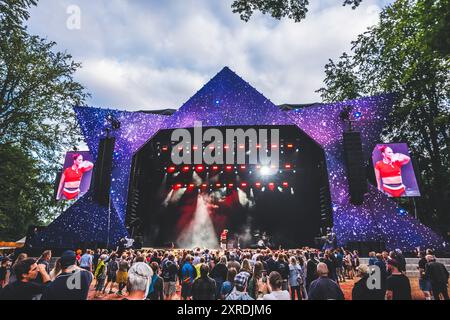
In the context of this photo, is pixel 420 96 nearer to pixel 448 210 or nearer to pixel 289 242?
pixel 448 210

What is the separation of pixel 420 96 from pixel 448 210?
9844mm

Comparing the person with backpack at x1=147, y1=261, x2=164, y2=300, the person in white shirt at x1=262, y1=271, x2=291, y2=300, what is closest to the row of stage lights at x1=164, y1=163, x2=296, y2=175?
the person with backpack at x1=147, y1=261, x2=164, y2=300

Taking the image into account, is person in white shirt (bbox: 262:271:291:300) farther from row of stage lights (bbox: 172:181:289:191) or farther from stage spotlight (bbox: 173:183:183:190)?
stage spotlight (bbox: 173:183:183:190)

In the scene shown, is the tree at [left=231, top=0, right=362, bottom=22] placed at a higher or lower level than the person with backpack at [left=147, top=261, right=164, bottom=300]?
higher

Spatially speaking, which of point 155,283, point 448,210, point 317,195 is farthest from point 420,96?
point 155,283

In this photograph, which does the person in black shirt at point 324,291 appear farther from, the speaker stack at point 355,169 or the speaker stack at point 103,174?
the speaker stack at point 103,174

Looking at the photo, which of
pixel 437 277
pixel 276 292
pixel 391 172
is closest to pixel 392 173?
pixel 391 172

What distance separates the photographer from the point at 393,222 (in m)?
13.0

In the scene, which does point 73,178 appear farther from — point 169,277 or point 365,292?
point 365,292

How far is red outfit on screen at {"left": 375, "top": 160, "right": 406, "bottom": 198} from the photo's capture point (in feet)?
51.7

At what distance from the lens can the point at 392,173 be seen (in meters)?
16.2

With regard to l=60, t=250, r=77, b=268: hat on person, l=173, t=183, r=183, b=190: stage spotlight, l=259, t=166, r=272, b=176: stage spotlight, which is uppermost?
l=259, t=166, r=272, b=176: stage spotlight

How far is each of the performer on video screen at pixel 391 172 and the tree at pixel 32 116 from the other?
74.3 feet

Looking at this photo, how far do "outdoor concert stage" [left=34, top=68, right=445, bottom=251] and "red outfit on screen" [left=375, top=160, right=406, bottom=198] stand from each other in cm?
252
